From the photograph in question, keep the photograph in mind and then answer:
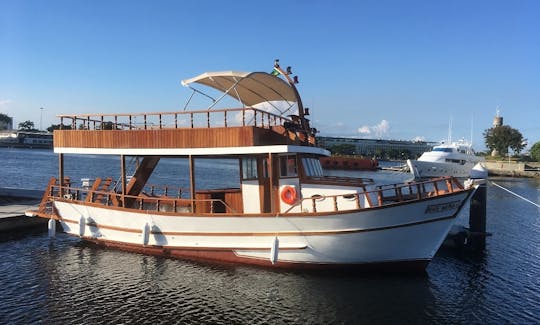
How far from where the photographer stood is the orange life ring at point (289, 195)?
47.8ft

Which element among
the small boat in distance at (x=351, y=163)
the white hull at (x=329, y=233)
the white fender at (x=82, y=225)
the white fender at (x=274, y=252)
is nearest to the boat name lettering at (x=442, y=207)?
the white hull at (x=329, y=233)

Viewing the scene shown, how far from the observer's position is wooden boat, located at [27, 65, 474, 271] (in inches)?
515

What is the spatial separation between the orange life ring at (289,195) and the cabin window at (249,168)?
4.81 feet

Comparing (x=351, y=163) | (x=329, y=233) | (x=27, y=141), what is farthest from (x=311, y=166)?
(x=27, y=141)

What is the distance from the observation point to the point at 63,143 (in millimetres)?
17766

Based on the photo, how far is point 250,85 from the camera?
53.4 ft

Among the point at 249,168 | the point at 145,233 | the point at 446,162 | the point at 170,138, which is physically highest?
the point at 170,138

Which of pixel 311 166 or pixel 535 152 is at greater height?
pixel 535 152

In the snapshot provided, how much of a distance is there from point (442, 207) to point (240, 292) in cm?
695

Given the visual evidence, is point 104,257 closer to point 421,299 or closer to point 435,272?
point 421,299

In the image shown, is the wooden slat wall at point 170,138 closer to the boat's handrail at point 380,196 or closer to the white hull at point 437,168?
the boat's handrail at point 380,196

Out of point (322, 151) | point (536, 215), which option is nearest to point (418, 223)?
point (322, 151)

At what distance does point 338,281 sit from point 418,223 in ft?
10.5

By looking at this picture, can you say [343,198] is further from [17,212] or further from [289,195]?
[17,212]
